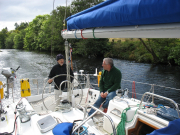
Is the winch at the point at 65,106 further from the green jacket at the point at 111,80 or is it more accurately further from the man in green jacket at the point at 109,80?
the green jacket at the point at 111,80

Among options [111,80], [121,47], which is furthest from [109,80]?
[121,47]

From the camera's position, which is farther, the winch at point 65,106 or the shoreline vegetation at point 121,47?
the shoreline vegetation at point 121,47

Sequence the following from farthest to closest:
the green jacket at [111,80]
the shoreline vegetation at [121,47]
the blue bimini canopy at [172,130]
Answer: the shoreline vegetation at [121,47], the green jacket at [111,80], the blue bimini canopy at [172,130]

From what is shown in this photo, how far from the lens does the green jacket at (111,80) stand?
3.03m

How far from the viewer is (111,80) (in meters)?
3.08

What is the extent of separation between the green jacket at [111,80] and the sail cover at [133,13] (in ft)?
3.48

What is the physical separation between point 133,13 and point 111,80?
160 centimetres

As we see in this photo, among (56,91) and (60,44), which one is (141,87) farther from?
(60,44)

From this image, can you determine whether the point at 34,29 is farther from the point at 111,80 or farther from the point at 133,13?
the point at 133,13

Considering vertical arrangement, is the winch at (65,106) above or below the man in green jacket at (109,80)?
below

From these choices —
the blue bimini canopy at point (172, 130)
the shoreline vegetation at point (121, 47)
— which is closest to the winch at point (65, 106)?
the blue bimini canopy at point (172, 130)

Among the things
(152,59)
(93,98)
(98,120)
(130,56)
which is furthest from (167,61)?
(98,120)

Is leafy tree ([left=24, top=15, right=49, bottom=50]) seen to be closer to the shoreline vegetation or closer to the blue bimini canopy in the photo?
the shoreline vegetation

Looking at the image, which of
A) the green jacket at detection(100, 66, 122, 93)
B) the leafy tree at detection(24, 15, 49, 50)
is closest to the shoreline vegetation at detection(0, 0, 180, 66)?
the leafy tree at detection(24, 15, 49, 50)
